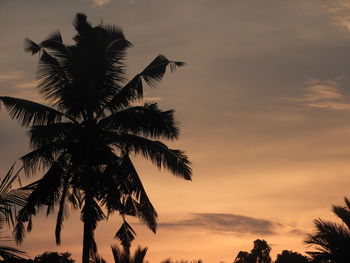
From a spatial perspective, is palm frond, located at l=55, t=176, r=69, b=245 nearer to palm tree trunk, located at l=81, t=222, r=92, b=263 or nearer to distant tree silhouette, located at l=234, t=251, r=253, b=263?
palm tree trunk, located at l=81, t=222, r=92, b=263

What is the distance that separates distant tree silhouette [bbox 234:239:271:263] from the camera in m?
71.1

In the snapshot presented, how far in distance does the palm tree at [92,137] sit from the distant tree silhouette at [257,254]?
49741mm

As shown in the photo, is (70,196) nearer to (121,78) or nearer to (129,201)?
(129,201)

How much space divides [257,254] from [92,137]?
54.1 m

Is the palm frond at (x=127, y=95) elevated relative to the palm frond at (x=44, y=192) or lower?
elevated

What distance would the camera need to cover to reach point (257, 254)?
7231 cm

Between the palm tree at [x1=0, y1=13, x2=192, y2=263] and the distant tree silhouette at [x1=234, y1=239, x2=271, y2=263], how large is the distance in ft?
163

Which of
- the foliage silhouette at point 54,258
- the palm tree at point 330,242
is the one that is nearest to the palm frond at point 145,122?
the palm tree at point 330,242

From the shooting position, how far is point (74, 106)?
23.3 m

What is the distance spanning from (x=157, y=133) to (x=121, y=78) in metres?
3.18

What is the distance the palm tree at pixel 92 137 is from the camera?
22203mm

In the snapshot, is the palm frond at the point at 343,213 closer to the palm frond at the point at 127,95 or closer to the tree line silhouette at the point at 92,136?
the tree line silhouette at the point at 92,136

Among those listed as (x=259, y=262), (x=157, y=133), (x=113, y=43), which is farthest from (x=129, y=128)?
(x=259, y=262)

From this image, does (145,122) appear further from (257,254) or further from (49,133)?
(257,254)
